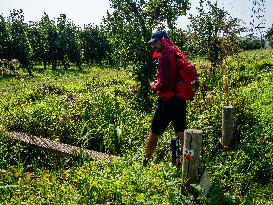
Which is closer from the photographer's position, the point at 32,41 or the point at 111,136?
the point at 111,136

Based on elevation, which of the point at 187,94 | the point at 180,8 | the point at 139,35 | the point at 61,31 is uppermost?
the point at 61,31

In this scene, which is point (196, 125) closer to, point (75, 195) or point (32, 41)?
point (75, 195)

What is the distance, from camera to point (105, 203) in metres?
4.37

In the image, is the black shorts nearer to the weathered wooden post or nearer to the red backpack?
the red backpack

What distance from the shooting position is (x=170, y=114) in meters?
5.34

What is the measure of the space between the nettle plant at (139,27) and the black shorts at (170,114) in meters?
5.50

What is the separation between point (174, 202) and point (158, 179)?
62 cm

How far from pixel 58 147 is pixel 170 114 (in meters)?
2.77

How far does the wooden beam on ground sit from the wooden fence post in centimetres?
193

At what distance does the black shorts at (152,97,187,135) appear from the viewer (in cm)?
527

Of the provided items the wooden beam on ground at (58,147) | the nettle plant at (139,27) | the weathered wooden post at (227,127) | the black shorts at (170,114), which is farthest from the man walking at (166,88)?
the nettle plant at (139,27)

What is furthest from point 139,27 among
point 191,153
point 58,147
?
point 191,153

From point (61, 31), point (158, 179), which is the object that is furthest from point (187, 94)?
point (61, 31)

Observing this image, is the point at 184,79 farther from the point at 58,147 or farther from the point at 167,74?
the point at 58,147
